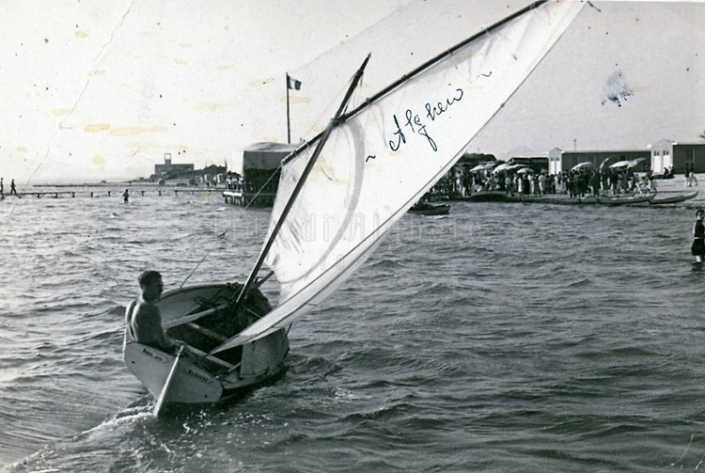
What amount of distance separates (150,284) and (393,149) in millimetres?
1695

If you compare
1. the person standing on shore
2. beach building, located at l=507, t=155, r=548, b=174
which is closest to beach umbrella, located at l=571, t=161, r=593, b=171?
beach building, located at l=507, t=155, r=548, b=174

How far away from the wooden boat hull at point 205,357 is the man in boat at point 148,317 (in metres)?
0.08

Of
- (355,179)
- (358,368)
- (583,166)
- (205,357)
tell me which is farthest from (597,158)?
(205,357)

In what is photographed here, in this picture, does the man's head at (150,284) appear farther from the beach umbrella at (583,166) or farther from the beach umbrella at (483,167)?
the beach umbrella at (483,167)

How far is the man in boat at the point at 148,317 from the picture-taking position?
12.4 feet

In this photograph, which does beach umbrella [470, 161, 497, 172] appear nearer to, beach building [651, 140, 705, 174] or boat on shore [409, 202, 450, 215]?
boat on shore [409, 202, 450, 215]

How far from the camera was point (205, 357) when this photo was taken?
422 centimetres

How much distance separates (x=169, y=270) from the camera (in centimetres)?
576

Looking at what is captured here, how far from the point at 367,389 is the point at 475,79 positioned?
237 cm

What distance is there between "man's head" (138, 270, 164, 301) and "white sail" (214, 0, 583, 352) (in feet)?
1.90

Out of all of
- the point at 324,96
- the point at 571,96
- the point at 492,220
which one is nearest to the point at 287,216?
the point at 324,96

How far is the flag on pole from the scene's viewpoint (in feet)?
14.4
